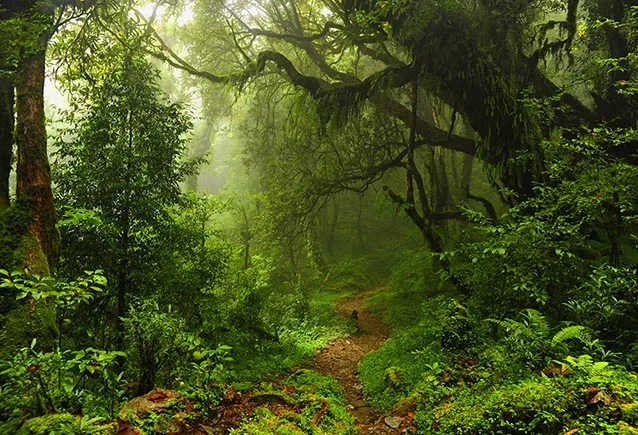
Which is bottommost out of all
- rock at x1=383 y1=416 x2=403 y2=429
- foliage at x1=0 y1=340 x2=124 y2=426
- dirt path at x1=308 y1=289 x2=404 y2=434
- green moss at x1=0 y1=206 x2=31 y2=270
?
dirt path at x1=308 y1=289 x2=404 y2=434

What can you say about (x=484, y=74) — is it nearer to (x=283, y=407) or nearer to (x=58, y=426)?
(x=283, y=407)

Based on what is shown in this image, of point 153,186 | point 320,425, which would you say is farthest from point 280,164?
point 320,425

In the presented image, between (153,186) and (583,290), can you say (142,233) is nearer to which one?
(153,186)

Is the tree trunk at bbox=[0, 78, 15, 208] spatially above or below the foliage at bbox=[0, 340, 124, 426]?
above

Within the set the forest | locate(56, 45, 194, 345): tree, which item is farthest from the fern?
locate(56, 45, 194, 345): tree

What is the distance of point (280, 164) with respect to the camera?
15.3m

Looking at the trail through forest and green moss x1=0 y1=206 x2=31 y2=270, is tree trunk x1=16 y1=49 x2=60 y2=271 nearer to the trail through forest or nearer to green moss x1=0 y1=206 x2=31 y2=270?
green moss x1=0 y1=206 x2=31 y2=270

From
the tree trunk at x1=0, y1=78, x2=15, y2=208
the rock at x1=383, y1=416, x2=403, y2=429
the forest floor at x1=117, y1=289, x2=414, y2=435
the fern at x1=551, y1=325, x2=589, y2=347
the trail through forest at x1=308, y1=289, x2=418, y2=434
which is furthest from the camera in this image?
the tree trunk at x1=0, y1=78, x2=15, y2=208

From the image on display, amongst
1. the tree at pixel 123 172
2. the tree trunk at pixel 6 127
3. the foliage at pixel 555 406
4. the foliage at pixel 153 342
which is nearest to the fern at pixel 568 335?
the foliage at pixel 555 406

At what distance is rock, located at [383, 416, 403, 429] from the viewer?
16.6 feet

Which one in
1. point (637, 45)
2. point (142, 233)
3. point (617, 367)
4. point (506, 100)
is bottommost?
point (617, 367)

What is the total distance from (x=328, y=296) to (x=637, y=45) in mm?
13299

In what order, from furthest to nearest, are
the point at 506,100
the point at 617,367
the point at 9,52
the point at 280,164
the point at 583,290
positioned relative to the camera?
the point at 280,164 → the point at 506,100 → the point at 583,290 → the point at 9,52 → the point at 617,367

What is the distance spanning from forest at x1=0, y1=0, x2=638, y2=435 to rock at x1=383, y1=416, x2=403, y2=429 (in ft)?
0.12
